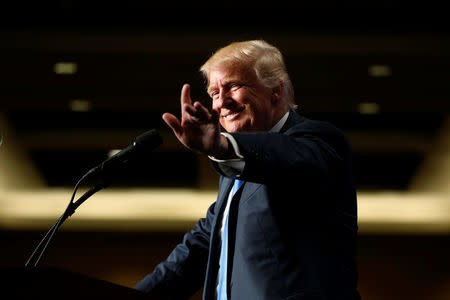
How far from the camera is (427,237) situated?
11.3 feet

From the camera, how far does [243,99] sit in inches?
46.4

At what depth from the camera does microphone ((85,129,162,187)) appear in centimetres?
81

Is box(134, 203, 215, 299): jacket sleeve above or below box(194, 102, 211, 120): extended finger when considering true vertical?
below

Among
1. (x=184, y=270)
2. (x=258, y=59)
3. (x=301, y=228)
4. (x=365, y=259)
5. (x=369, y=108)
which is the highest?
(x=258, y=59)

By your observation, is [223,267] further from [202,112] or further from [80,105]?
[80,105]

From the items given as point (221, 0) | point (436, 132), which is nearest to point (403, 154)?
point (436, 132)

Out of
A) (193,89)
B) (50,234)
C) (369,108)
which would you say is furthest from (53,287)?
(369,108)

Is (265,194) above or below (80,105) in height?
below

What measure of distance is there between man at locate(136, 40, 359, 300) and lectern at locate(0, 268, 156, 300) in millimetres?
231

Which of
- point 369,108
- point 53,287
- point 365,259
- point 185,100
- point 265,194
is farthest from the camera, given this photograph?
point 369,108

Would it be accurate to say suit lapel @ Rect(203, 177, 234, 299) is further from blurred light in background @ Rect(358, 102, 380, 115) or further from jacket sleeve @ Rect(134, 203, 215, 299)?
blurred light in background @ Rect(358, 102, 380, 115)

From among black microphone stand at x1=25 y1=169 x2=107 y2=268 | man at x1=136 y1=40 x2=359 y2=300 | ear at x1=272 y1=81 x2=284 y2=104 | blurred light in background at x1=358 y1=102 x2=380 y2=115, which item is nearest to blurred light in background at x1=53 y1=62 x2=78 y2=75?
blurred light in background at x1=358 y1=102 x2=380 y2=115

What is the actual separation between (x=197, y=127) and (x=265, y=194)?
0.31m

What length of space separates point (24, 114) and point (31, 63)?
38 cm
